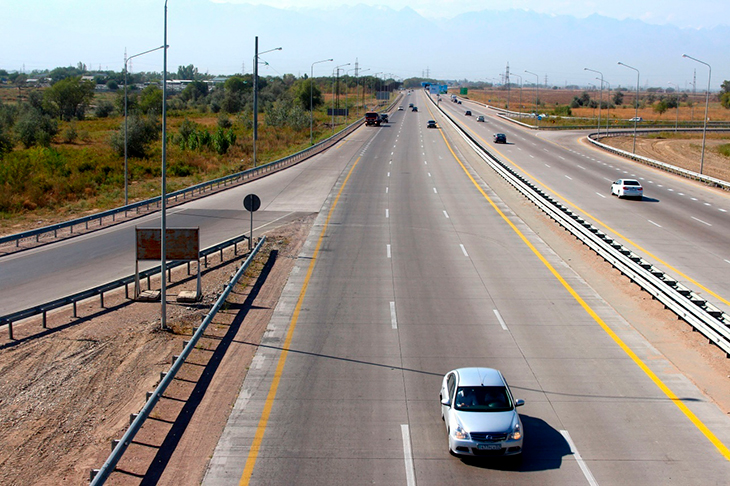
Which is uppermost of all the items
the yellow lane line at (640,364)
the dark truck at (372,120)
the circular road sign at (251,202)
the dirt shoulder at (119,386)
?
the dark truck at (372,120)

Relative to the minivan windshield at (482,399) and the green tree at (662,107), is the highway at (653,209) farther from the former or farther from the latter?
the green tree at (662,107)

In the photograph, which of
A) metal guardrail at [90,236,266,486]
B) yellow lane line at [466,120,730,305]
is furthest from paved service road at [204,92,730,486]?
yellow lane line at [466,120,730,305]

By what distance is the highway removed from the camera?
77.9 ft

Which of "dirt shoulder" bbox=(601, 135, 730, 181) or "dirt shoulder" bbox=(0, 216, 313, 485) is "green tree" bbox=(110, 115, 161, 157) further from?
"dirt shoulder" bbox=(601, 135, 730, 181)

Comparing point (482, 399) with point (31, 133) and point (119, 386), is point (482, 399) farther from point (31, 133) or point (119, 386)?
point (31, 133)

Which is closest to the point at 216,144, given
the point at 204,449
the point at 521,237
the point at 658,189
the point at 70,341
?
the point at 658,189

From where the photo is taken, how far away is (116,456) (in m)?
9.78

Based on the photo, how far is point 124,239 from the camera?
28.2m

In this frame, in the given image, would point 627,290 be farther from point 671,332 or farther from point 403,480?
point 403,480

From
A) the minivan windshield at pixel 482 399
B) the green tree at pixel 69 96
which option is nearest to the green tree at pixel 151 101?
the green tree at pixel 69 96

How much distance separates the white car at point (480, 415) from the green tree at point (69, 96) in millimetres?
120630

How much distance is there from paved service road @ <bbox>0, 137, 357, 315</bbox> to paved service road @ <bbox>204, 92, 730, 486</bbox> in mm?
6687

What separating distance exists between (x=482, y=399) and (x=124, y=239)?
2115 centimetres

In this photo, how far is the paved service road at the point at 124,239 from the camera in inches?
833
